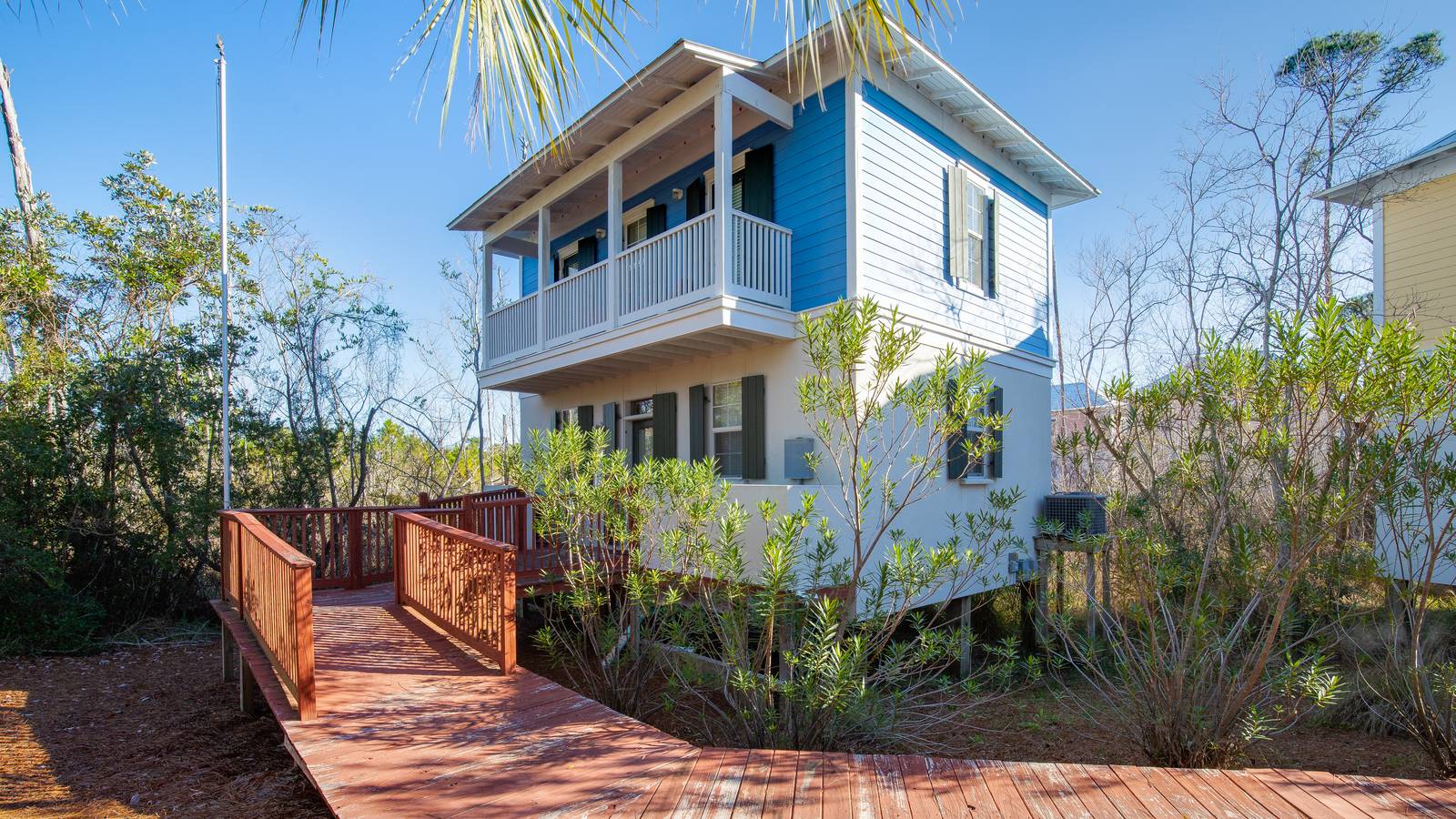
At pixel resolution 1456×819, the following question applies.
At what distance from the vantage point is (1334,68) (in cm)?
1316

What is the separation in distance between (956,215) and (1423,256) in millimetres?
7365

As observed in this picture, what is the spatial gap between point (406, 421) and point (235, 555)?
12.1m

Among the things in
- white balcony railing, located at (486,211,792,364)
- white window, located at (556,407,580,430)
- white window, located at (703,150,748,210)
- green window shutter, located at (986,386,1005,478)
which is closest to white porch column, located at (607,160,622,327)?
white balcony railing, located at (486,211,792,364)

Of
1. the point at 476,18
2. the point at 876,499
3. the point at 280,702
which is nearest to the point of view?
the point at 476,18

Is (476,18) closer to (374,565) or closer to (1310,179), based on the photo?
(374,565)

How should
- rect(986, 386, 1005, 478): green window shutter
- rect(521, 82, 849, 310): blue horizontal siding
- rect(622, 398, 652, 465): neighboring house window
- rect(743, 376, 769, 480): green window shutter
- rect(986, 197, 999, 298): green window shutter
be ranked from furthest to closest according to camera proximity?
rect(622, 398, 652, 465): neighboring house window → rect(986, 197, 999, 298): green window shutter → rect(986, 386, 1005, 478): green window shutter → rect(743, 376, 769, 480): green window shutter → rect(521, 82, 849, 310): blue horizontal siding

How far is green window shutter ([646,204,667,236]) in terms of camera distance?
35.0 feet

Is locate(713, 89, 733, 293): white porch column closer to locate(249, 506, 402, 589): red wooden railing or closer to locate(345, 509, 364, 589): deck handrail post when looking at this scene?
locate(249, 506, 402, 589): red wooden railing

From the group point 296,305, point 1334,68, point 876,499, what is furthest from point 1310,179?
point 296,305

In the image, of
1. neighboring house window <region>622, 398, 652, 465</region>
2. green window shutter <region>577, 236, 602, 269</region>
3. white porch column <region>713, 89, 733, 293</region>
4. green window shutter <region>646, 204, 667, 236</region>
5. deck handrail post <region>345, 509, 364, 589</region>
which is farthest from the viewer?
green window shutter <region>577, 236, 602, 269</region>

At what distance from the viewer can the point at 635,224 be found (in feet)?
37.6

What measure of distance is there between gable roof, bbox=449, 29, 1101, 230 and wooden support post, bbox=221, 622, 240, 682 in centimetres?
557

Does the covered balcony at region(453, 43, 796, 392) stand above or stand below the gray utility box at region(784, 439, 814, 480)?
above

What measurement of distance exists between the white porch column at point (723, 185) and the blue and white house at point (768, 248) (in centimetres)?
3
